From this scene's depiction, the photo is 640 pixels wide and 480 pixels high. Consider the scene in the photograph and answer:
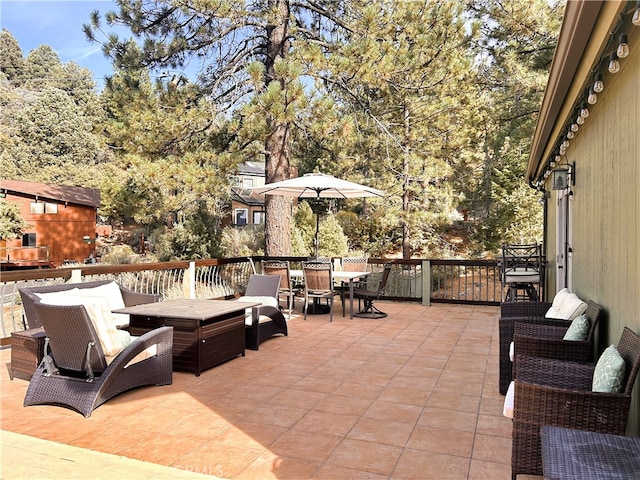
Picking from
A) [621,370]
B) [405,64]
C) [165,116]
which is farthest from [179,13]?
[621,370]

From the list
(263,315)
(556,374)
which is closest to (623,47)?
(556,374)

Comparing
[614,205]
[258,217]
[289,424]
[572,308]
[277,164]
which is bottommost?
[289,424]

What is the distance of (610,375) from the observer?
2246 millimetres

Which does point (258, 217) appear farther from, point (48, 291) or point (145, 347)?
point (145, 347)

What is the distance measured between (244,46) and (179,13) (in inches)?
57.7

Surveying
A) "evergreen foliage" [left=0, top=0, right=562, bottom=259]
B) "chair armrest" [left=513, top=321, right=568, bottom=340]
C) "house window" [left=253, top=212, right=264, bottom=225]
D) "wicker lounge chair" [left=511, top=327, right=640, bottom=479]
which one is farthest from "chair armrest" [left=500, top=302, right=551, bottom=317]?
"house window" [left=253, top=212, right=264, bottom=225]

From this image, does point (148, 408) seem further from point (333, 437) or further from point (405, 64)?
point (405, 64)

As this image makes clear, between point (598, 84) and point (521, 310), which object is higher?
point (598, 84)

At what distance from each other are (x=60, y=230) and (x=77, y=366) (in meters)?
21.4

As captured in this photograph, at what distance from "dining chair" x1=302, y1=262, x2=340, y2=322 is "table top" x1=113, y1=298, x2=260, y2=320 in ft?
7.07

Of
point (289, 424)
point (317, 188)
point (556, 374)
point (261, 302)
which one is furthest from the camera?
point (317, 188)

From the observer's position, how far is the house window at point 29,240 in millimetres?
21203

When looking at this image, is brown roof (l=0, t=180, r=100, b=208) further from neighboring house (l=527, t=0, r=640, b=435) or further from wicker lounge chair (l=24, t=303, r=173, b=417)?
neighboring house (l=527, t=0, r=640, b=435)

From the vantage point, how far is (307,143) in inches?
469
